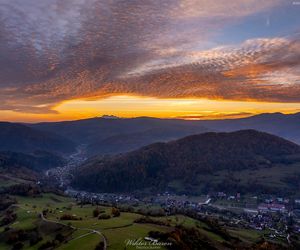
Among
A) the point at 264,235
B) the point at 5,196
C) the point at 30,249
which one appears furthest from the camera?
the point at 5,196

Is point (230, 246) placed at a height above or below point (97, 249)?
below

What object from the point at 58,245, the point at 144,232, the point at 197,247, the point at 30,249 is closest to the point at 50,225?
the point at 30,249

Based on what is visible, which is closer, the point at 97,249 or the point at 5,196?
the point at 97,249

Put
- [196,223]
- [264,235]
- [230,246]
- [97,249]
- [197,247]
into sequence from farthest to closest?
[264,235] < [196,223] < [230,246] < [197,247] < [97,249]

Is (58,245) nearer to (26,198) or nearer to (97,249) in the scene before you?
(97,249)

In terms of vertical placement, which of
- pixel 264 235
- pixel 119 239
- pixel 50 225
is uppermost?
pixel 119 239

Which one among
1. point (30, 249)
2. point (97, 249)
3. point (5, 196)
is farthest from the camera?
point (5, 196)

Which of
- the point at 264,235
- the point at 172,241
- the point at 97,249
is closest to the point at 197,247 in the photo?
the point at 172,241

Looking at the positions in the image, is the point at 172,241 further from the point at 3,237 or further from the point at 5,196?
the point at 5,196

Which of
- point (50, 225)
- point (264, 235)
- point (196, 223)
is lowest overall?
point (264, 235)
